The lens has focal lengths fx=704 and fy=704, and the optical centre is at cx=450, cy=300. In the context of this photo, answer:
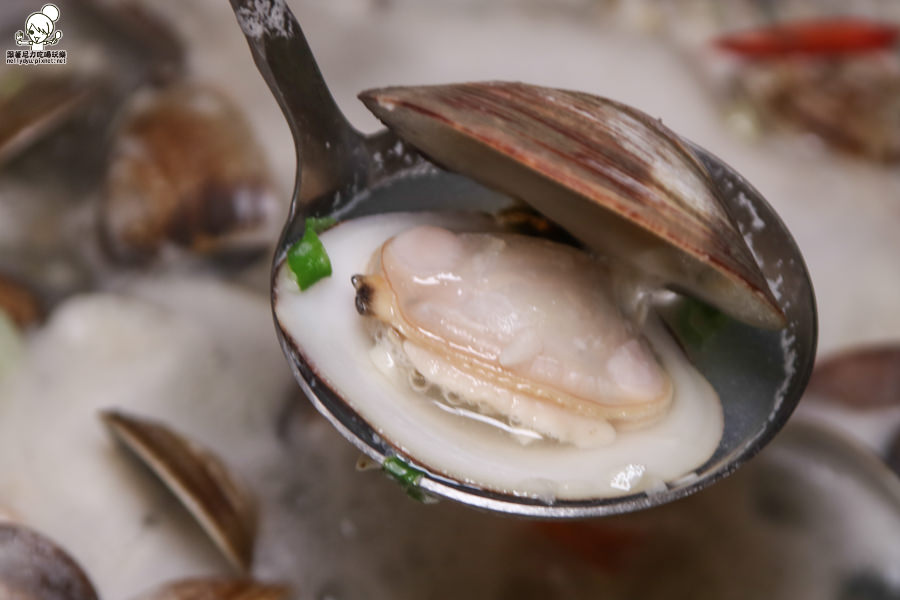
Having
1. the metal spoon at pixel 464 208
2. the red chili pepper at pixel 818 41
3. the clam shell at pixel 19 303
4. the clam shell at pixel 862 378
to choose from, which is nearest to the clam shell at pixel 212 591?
the metal spoon at pixel 464 208

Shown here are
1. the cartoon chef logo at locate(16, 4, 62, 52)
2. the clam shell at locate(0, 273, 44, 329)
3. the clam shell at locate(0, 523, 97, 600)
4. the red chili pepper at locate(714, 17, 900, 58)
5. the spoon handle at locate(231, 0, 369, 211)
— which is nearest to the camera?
the spoon handle at locate(231, 0, 369, 211)

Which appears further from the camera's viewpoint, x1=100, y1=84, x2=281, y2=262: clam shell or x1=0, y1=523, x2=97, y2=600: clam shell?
x1=100, y1=84, x2=281, y2=262: clam shell

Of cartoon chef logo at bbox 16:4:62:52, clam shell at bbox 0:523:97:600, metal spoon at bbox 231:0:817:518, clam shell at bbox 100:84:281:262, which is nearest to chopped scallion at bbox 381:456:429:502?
metal spoon at bbox 231:0:817:518

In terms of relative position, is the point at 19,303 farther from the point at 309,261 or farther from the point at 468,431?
the point at 468,431

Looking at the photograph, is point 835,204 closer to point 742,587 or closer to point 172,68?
point 742,587

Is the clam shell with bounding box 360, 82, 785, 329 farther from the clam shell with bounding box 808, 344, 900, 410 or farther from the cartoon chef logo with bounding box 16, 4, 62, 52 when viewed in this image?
the cartoon chef logo with bounding box 16, 4, 62, 52
